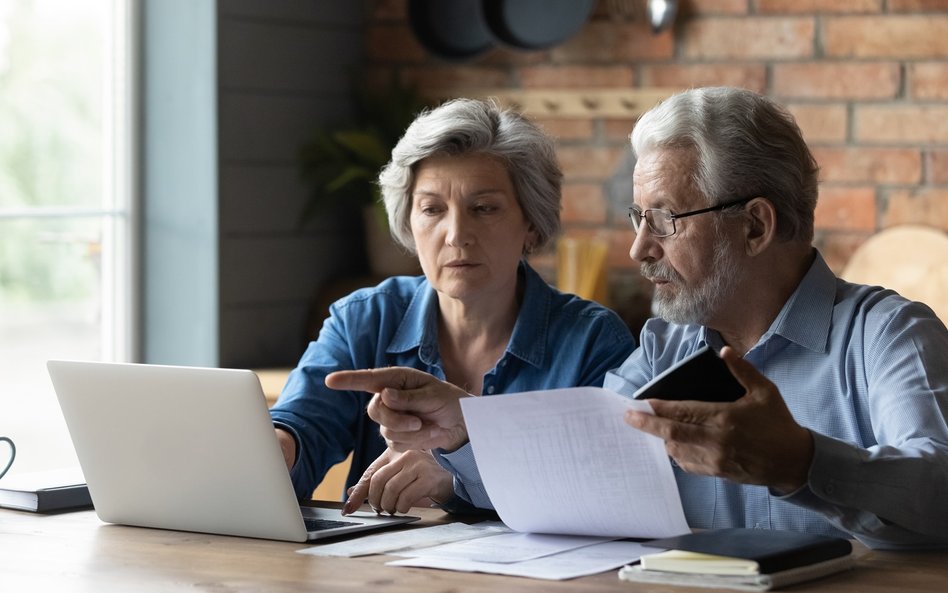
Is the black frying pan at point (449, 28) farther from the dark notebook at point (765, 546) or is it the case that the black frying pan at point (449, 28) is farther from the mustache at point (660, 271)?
the dark notebook at point (765, 546)

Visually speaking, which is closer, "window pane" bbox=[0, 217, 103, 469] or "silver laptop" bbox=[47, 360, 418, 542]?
"silver laptop" bbox=[47, 360, 418, 542]

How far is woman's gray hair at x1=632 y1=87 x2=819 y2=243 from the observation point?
1.96 metres

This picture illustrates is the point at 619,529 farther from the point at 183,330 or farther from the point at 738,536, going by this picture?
the point at 183,330

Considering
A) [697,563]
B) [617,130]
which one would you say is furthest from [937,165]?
[697,563]

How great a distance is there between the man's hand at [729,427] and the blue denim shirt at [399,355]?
854 millimetres

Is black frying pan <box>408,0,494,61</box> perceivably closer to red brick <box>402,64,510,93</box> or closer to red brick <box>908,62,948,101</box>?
red brick <box>402,64,510,93</box>


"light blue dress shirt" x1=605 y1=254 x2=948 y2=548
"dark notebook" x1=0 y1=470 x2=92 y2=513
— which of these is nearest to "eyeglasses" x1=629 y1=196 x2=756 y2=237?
"light blue dress shirt" x1=605 y1=254 x2=948 y2=548

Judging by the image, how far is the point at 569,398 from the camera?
5.09 feet

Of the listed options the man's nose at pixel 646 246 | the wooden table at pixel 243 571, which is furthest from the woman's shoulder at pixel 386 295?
the wooden table at pixel 243 571

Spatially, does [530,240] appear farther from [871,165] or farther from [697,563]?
[871,165]

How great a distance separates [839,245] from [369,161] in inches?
50.3

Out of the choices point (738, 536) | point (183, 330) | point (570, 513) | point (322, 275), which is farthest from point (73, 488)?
point (322, 275)

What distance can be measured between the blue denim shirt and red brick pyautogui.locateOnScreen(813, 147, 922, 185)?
51.1 inches

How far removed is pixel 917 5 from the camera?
342cm
